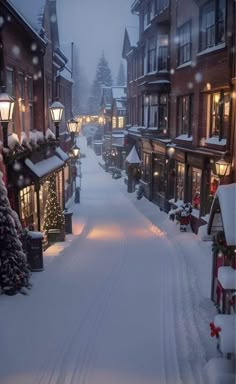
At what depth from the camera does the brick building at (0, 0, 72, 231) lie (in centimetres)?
1224

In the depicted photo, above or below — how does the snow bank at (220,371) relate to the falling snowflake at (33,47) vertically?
below

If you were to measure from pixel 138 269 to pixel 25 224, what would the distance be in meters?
4.48

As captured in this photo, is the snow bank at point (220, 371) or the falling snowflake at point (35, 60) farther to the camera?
the falling snowflake at point (35, 60)

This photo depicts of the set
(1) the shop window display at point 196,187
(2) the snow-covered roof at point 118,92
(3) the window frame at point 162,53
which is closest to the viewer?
(1) the shop window display at point 196,187

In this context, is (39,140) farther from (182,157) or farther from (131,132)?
(131,132)

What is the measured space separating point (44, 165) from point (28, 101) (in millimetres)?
2471

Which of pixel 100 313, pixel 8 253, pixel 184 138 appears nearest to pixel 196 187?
pixel 184 138

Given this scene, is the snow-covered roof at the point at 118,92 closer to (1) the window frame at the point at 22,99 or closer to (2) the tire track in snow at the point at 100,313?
(1) the window frame at the point at 22,99

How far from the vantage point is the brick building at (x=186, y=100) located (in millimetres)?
14422

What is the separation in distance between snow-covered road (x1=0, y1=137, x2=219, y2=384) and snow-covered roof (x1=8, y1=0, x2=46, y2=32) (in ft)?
27.9

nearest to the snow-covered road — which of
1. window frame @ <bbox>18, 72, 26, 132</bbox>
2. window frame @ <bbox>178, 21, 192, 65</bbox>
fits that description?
window frame @ <bbox>18, 72, 26, 132</bbox>

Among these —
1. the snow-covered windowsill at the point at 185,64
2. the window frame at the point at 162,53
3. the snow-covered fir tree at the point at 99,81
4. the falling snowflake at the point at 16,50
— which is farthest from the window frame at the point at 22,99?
the snow-covered fir tree at the point at 99,81

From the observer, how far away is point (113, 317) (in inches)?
354

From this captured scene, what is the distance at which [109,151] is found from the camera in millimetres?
50781
